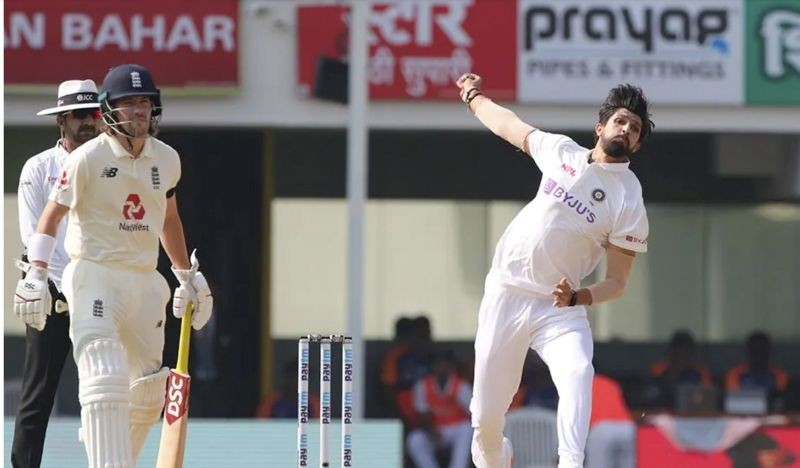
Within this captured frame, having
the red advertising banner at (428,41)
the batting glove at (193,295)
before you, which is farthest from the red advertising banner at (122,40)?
the batting glove at (193,295)

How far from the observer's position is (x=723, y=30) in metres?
13.1

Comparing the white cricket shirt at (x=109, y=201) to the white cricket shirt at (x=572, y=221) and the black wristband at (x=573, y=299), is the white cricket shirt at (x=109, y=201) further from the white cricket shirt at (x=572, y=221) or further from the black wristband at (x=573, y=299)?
the black wristband at (x=573, y=299)

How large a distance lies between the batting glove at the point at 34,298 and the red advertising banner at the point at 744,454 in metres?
5.07

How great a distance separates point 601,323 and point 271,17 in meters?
4.02

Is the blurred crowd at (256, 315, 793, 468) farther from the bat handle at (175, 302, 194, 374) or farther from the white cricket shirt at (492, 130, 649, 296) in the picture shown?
the bat handle at (175, 302, 194, 374)

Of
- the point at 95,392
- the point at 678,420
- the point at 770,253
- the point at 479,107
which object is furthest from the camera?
the point at 770,253

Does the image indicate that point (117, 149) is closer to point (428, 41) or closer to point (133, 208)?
point (133, 208)

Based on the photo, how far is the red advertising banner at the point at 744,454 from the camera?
34.2ft

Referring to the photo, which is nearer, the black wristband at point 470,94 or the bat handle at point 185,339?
the bat handle at point 185,339

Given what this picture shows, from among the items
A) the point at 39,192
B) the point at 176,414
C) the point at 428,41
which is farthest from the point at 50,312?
the point at 428,41

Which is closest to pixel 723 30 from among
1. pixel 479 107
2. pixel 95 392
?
pixel 479 107

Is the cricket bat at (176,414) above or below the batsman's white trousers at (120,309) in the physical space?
below

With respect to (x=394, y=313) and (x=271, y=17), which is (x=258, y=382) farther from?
(x=271, y=17)

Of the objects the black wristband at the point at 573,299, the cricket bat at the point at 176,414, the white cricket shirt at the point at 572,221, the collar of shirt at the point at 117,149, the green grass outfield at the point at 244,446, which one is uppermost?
the collar of shirt at the point at 117,149
